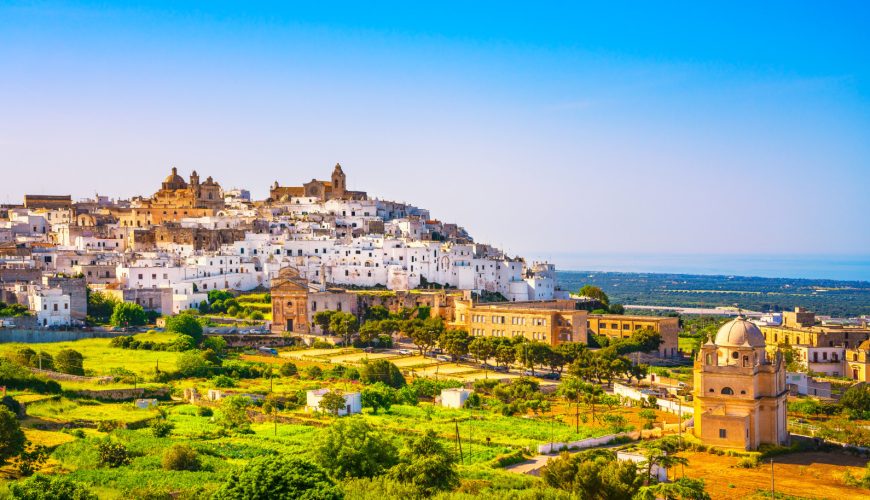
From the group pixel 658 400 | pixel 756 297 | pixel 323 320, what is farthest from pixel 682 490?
pixel 756 297

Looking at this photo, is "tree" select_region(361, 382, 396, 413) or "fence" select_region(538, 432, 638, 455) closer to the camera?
"fence" select_region(538, 432, 638, 455)

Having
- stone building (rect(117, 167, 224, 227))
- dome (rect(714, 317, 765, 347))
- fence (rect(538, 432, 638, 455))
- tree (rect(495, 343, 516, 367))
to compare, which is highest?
stone building (rect(117, 167, 224, 227))

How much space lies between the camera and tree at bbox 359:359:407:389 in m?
45.5

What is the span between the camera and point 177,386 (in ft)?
143

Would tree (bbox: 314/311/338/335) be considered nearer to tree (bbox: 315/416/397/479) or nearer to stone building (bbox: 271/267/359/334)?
stone building (bbox: 271/267/359/334)

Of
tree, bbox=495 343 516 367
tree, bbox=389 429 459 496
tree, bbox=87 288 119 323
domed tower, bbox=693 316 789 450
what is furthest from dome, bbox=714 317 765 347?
tree, bbox=87 288 119 323

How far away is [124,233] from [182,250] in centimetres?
698

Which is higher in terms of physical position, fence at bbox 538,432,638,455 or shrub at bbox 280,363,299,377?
shrub at bbox 280,363,299,377

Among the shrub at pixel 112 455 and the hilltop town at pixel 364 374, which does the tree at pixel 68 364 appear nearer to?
the hilltop town at pixel 364 374

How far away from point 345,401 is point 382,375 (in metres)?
6.33

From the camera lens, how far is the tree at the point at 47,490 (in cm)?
2252

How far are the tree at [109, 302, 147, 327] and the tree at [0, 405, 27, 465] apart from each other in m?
27.9

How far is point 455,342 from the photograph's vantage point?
54344 millimetres

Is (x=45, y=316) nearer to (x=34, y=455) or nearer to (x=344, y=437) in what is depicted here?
(x=34, y=455)
